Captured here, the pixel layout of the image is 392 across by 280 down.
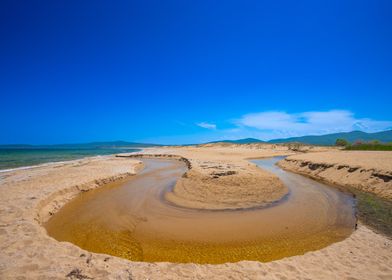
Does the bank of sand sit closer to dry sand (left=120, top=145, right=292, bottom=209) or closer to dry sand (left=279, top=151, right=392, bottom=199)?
dry sand (left=120, top=145, right=292, bottom=209)

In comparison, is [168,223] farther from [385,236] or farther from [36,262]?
[385,236]

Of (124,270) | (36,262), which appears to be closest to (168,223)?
(124,270)

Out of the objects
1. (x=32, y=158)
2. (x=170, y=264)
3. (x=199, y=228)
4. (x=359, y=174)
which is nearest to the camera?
(x=170, y=264)

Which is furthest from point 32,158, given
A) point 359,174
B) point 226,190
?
point 359,174

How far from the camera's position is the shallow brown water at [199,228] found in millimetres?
6746

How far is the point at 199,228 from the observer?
8.52 meters

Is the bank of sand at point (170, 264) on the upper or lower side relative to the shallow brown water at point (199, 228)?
upper

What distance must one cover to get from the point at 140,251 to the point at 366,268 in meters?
6.39

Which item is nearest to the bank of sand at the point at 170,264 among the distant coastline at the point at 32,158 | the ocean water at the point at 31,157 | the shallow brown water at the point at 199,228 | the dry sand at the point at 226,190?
the shallow brown water at the point at 199,228

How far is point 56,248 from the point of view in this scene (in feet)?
19.3

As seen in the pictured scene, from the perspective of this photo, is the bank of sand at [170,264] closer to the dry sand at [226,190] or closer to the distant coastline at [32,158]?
the dry sand at [226,190]

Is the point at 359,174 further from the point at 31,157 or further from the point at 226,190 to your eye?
the point at 31,157

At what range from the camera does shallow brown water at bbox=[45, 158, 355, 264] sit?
22.1ft

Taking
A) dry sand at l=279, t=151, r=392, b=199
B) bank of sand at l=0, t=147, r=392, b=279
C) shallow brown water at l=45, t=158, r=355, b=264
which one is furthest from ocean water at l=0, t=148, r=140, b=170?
dry sand at l=279, t=151, r=392, b=199
